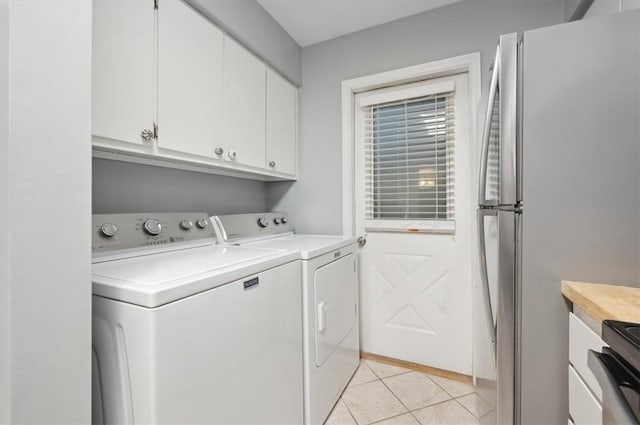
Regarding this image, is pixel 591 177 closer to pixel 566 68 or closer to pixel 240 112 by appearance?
pixel 566 68

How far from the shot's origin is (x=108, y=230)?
119 cm

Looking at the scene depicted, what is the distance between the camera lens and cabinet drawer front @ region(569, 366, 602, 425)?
71cm

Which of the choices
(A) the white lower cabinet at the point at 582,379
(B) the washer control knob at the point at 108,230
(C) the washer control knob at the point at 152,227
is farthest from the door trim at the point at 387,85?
(B) the washer control knob at the point at 108,230

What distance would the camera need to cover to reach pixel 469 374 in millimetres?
1937

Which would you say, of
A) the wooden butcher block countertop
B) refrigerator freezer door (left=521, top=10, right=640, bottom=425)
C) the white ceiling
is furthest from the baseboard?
the white ceiling

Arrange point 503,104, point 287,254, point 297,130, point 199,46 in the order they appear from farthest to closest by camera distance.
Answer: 1. point 297,130
2. point 199,46
3. point 287,254
4. point 503,104

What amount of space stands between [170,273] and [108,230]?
0.50 meters

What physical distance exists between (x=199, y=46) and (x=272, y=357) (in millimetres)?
1565

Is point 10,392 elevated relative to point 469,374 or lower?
elevated

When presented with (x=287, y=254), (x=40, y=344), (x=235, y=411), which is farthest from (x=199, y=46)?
(x=235, y=411)

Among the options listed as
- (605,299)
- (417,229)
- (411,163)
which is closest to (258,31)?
(411,163)

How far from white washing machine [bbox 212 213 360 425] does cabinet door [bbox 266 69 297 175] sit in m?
0.44

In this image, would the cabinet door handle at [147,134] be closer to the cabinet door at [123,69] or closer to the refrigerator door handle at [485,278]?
the cabinet door at [123,69]

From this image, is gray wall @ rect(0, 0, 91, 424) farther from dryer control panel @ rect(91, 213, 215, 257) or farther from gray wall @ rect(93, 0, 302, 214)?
gray wall @ rect(93, 0, 302, 214)
